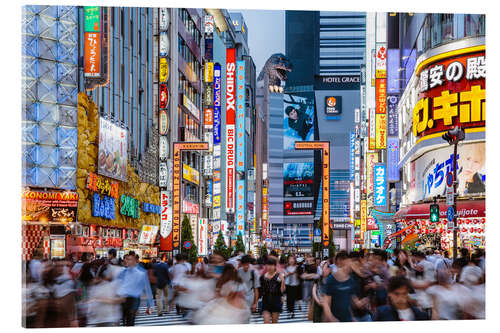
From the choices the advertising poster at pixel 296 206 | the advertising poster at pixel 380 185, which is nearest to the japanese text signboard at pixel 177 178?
the advertising poster at pixel 380 185

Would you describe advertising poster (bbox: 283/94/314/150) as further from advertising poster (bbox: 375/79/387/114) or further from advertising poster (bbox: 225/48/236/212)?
advertising poster (bbox: 375/79/387/114)

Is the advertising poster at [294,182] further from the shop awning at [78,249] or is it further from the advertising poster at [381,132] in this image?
the shop awning at [78,249]

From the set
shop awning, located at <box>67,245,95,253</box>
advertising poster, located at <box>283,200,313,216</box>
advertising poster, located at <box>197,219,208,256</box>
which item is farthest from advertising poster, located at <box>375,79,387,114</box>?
advertising poster, located at <box>283,200,313,216</box>

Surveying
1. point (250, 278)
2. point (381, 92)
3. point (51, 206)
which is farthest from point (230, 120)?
point (250, 278)

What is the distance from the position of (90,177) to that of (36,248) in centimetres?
706

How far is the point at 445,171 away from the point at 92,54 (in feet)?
55.2

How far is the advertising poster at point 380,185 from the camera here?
61.6 meters

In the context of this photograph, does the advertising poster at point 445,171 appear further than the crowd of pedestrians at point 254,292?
Yes

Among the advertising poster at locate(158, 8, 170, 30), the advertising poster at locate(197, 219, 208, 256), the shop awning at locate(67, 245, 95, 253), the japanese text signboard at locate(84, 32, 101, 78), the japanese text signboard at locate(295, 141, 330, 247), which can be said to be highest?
the advertising poster at locate(158, 8, 170, 30)

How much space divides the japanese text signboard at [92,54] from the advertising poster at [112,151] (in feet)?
17.4

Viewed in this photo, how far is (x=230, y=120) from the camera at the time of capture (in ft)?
216

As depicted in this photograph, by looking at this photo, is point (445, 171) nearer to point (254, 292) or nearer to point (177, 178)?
point (177, 178)

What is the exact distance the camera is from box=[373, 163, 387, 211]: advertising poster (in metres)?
61.6

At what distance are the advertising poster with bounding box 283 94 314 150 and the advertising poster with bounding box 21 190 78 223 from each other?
490 feet
